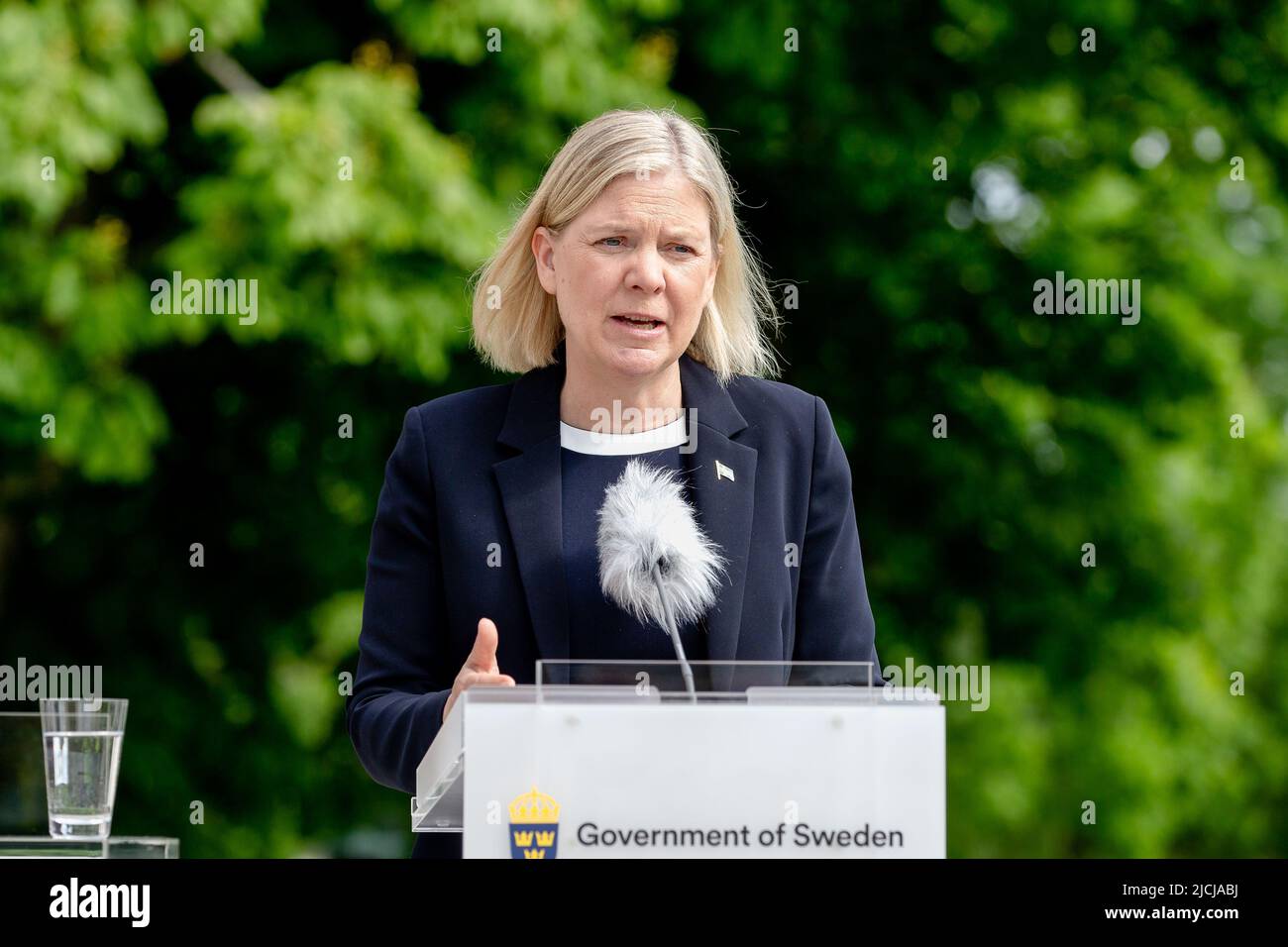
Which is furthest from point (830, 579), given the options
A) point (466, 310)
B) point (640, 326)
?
point (466, 310)

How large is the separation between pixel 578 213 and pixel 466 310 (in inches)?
197

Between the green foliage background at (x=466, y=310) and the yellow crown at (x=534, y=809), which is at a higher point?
the green foliage background at (x=466, y=310)

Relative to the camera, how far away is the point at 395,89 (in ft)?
24.8

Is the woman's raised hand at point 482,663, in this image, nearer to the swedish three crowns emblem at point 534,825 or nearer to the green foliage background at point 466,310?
the swedish three crowns emblem at point 534,825

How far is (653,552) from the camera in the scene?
2.43 meters

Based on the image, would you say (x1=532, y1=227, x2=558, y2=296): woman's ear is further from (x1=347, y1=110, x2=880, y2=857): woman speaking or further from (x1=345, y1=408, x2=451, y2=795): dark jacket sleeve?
(x1=345, y1=408, x2=451, y2=795): dark jacket sleeve

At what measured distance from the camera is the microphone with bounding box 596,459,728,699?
96.0 inches

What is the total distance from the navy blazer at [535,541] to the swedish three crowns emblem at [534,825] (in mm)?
704

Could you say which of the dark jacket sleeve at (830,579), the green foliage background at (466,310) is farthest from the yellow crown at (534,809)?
the green foliage background at (466,310)

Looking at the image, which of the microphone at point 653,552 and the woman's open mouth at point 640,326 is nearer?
the microphone at point 653,552

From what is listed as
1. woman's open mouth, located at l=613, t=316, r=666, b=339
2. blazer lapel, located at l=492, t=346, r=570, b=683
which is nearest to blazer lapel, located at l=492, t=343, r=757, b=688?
blazer lapel, located at l=492, t=346, r=570, b=683

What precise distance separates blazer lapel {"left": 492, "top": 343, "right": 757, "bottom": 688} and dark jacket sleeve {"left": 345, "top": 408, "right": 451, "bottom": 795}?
14 centimetres

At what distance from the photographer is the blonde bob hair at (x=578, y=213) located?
2869 mm

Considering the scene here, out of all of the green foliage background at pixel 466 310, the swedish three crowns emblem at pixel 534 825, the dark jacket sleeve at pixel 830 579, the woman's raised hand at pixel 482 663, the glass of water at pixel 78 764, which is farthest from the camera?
the green foliage background at pixel 466 310
